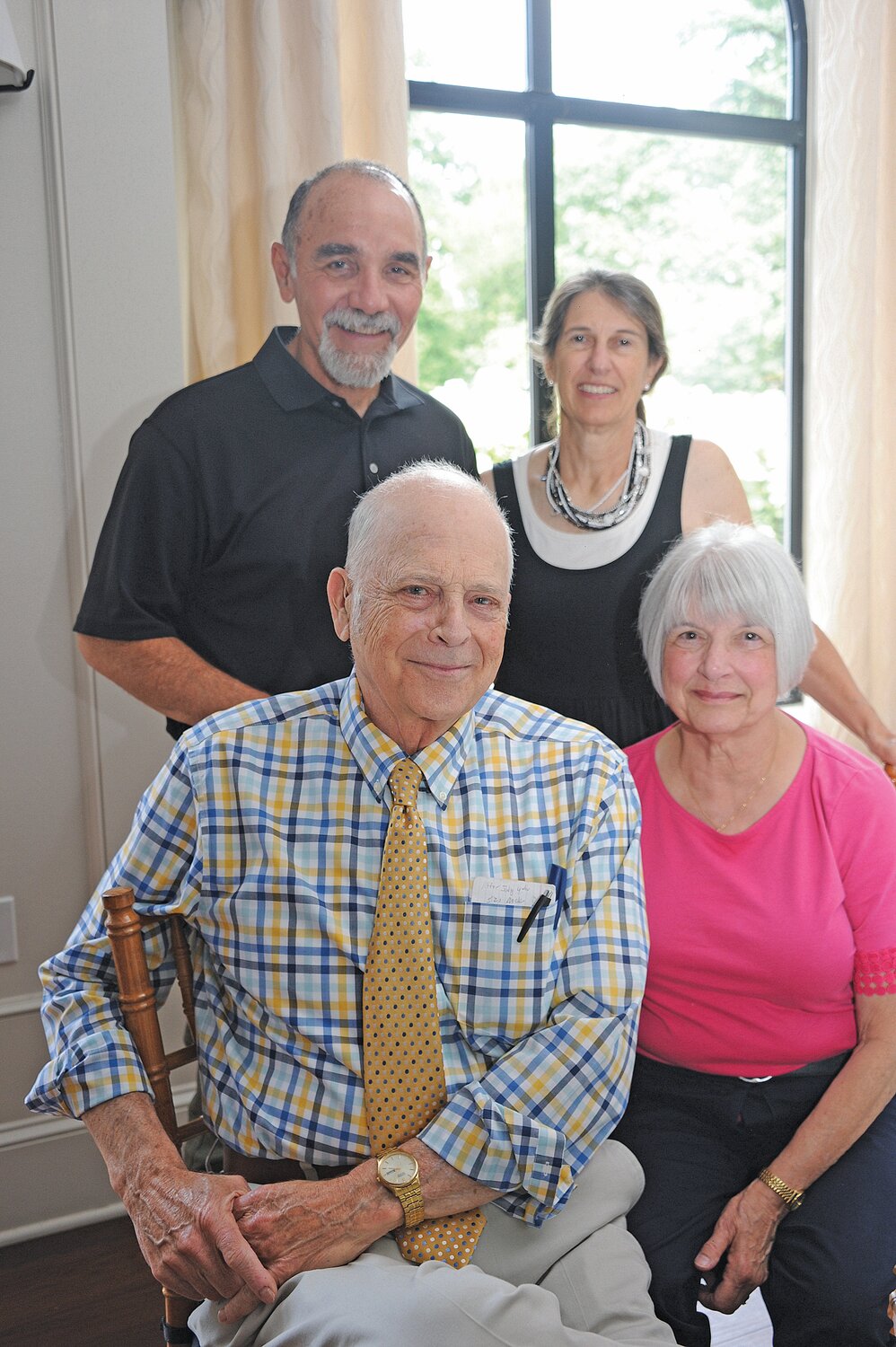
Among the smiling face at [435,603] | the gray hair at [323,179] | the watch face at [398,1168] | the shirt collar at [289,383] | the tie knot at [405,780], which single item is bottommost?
the watch face at [398,1168]

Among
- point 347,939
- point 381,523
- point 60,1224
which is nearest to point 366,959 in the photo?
point 347,939

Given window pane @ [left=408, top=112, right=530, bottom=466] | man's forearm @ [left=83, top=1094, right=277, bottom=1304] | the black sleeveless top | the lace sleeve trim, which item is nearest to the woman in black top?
the black sleeveless top

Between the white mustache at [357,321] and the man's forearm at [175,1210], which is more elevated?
the white mustache at [357,321]

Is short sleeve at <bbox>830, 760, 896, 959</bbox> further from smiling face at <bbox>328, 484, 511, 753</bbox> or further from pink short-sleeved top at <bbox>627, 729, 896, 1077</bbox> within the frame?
smiling face at <bbox>328, 484, 511, 753</bbox>

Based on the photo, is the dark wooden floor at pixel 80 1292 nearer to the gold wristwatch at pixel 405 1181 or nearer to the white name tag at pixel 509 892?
the gold wristwatch at pixel 405 1181

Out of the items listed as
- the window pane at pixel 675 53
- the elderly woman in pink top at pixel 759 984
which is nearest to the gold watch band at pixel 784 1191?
the elderly woman in pink top at pixel 759 984

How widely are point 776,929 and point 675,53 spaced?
3.32 metres

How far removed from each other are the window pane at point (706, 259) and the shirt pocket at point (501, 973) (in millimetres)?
2767

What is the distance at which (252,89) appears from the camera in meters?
2.78

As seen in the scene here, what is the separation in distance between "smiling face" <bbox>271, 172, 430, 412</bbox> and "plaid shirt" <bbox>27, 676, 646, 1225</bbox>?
0.80 m

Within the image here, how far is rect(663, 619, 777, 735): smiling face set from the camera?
5.73 feet

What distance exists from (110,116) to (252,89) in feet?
1.60

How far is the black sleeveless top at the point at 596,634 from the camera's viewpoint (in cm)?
217

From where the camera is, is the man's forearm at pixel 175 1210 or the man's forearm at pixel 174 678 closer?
the man's forearm at pixel 175 1210
